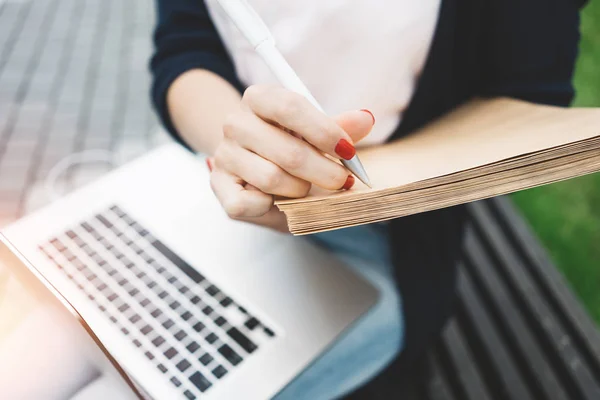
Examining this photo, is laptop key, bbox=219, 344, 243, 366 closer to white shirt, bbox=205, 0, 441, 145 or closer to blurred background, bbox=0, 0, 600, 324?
white shirt, bbox=205, 0, 441, 145

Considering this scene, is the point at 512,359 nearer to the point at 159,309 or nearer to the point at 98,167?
the point at 159,309

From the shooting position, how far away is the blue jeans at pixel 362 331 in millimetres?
530

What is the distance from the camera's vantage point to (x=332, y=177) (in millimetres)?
373

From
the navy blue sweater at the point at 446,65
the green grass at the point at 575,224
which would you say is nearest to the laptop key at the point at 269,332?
the navy blue sweater at the point at 446,65

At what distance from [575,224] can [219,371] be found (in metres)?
1.16

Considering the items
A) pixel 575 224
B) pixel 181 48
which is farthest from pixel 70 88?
pixel 575 224

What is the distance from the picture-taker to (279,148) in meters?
0.38

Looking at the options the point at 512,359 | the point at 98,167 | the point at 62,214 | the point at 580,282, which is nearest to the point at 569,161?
the point at 62,214

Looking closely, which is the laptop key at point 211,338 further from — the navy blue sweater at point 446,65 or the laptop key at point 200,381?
the navy blue sweater at point 446,65

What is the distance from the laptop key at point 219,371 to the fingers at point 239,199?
5.2 inches

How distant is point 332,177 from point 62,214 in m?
0.32

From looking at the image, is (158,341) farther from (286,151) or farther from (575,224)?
(575,224)

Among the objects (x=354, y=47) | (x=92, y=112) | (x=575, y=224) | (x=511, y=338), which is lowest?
(x=575, y=224)

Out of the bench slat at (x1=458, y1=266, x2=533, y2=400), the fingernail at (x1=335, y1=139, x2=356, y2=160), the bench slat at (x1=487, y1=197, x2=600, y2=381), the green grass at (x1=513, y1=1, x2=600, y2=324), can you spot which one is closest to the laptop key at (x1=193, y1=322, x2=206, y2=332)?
the fingernail at (x1=335, y1=139, x2=356, y2=160)
